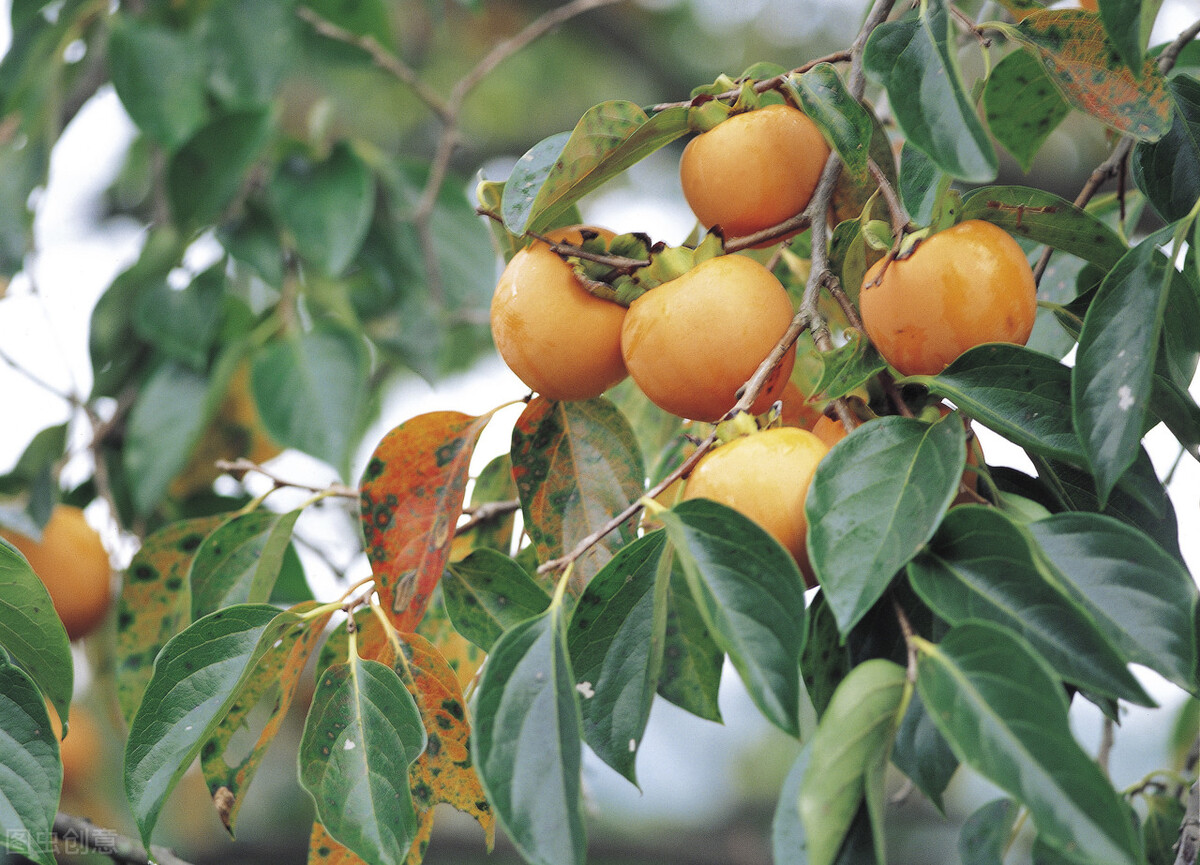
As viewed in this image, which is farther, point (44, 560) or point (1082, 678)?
point (44, 560)

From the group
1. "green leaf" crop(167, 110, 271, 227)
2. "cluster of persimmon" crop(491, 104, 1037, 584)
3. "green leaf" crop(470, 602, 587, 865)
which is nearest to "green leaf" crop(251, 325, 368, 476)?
"green leaf" crop(167, 110, 271, 227)

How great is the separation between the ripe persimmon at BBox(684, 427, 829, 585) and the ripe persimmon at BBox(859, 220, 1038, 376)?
2.8 inches

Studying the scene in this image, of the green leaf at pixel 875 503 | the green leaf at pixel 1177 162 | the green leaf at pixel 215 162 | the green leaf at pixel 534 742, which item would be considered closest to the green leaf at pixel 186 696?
the green leaf at pixel 534 742

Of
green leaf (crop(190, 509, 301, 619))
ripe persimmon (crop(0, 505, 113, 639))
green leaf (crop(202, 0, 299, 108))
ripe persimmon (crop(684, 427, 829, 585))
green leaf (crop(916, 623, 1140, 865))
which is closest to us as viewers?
green leaf (crop(916, 623, 1140, 865))

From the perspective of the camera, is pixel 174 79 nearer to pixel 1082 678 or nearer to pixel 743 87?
pixel 743 87

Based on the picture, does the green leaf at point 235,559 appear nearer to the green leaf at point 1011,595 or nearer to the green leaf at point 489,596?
the green leaf at point 489,596

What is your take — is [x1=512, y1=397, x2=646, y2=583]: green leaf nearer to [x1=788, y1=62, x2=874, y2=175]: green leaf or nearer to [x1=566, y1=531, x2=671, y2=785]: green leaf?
[x1=566, y1=531, x2=671, y2=785]: green leaf

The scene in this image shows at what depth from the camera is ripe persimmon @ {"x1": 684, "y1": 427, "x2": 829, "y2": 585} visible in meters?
0.41

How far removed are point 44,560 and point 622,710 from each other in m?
0.79

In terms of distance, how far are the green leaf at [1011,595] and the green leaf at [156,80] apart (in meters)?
0.99

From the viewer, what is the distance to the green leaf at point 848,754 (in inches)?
13.4

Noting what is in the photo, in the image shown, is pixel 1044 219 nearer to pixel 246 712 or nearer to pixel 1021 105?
pixel 1021 105

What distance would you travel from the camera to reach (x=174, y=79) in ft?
3.59

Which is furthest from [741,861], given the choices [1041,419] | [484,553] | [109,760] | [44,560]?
[1041,419]
